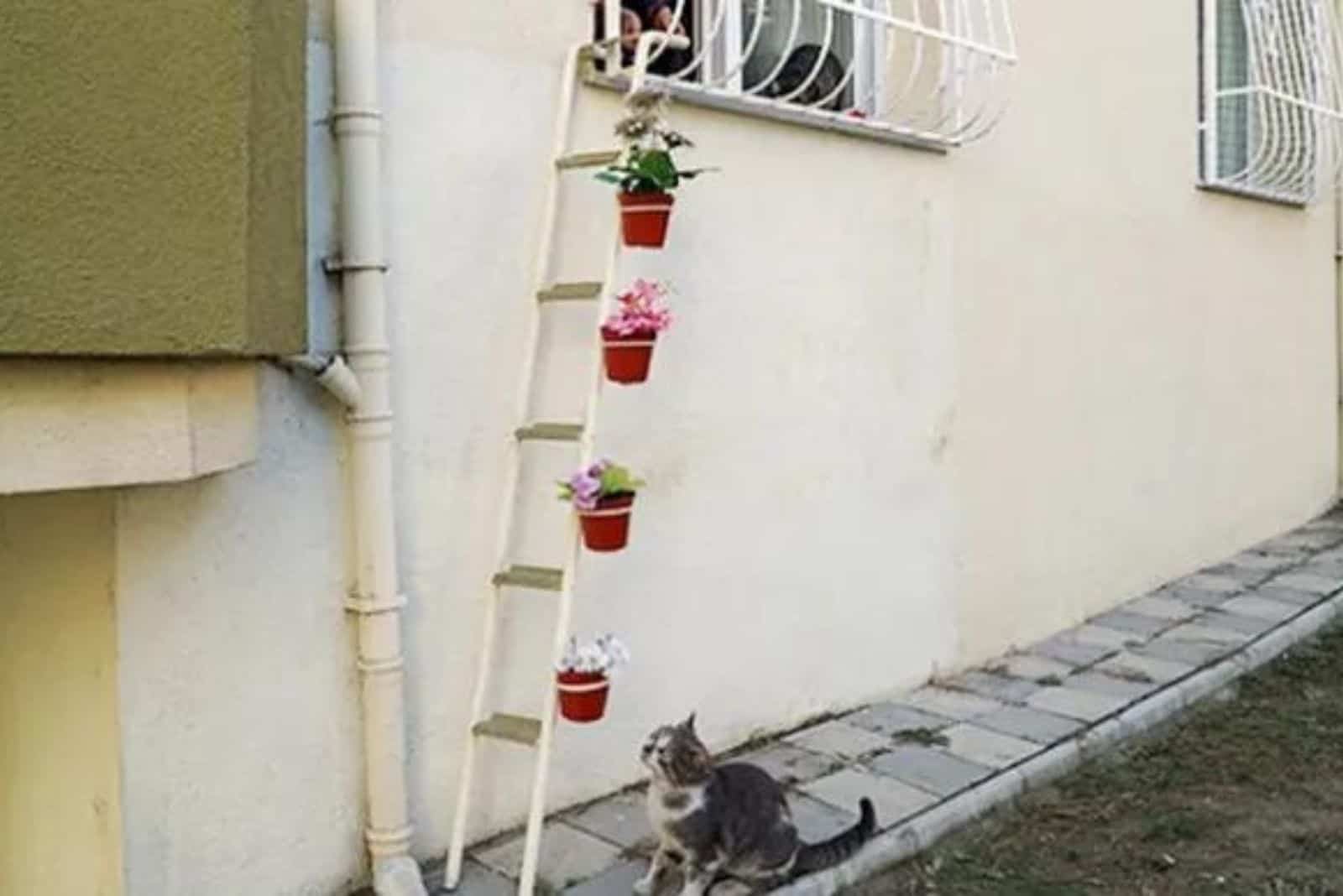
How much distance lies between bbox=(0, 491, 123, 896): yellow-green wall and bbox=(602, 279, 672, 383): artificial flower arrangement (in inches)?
47.4

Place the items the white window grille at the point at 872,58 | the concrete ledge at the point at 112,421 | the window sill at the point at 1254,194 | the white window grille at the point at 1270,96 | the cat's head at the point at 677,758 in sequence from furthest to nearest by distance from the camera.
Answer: the white window grille at the point at 1270,96, the window sill at the point at 1254,194, the white window grille at the point at 872,58, the cat's head at the point at 677,758, the concrete ledge at the point at 112,421

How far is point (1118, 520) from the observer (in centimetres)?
654

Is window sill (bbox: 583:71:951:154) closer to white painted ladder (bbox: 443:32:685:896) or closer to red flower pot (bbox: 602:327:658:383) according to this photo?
white painted ladder (bbox: 443:32:685:896)

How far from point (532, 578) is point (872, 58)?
2.80 meters

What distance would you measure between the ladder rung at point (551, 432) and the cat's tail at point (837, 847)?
126cm

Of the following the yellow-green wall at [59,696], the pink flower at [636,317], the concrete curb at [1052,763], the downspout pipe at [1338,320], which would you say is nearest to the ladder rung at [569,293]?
the pink flower at [636,317]

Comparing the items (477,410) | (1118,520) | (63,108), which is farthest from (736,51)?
(1118,520)

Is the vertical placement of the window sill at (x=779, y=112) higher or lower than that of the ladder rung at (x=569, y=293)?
higher

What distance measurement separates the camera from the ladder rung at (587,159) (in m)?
3.51

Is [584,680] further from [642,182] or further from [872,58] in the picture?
[872,58]

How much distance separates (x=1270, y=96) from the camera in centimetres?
760

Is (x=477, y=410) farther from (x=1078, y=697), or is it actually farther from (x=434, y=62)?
(x=1078, y=697)

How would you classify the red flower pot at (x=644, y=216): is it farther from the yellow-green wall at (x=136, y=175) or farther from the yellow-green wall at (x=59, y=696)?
the yellow-green wall at (x=59, y=696)

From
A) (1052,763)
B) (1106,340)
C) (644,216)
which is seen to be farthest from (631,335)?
(1106,340)
